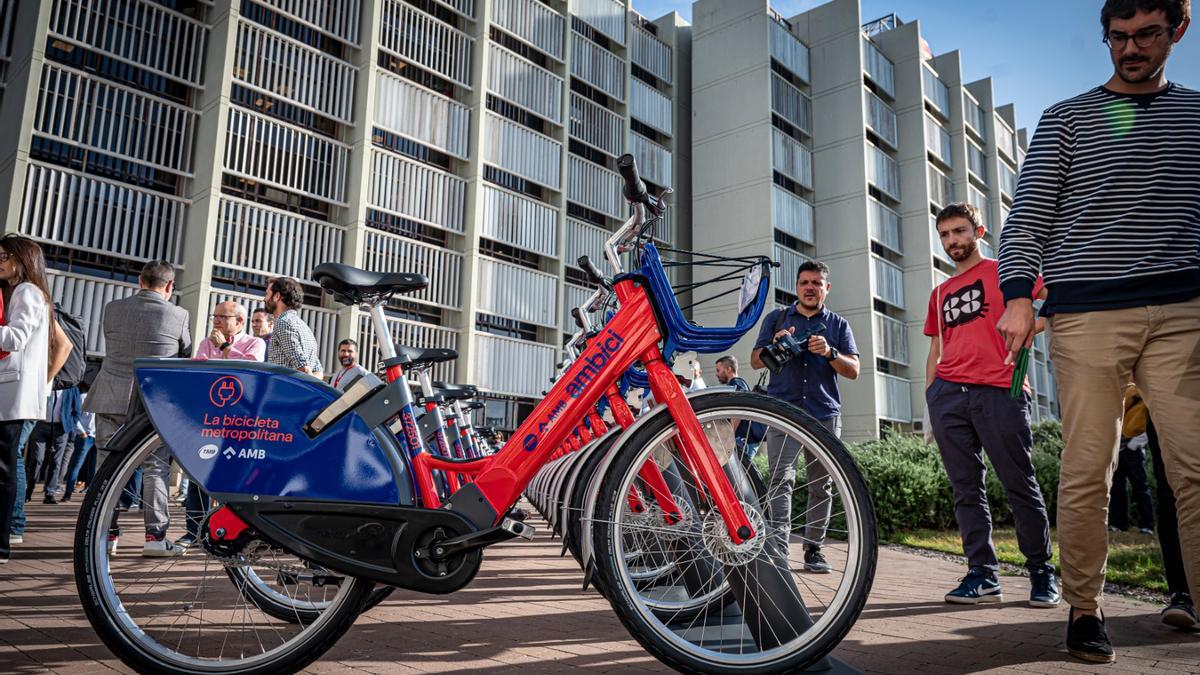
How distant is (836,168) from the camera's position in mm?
22500

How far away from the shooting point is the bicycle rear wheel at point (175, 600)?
6.10 feet

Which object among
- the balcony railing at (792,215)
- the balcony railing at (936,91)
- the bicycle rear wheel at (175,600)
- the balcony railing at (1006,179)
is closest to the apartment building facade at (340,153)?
the balcony railing at (792,215)

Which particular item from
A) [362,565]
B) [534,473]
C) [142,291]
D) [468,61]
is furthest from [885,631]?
[468,61]

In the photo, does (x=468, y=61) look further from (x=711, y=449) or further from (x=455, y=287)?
(x=711, y=449)

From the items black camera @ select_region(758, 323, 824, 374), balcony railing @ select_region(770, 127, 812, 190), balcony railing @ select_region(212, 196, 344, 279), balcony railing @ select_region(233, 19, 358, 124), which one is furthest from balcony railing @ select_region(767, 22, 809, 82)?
black camera @ select_region(758, 323, 824, 374)

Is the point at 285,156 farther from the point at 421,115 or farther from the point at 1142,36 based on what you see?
the point at 1142,36

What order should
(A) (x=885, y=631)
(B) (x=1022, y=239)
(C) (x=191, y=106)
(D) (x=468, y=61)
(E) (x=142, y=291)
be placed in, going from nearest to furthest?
(B) (x=1022, y=239) < (A) (x=885, y=631) < (E) (x=142, y=291) < (C) (x=191, y=106) < (D) (x=468, y=61)

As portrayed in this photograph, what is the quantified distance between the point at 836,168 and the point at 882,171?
1.52 metres

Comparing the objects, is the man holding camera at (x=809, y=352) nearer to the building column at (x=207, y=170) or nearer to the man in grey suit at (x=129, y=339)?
the man in grey suit at (x=129, y=339)

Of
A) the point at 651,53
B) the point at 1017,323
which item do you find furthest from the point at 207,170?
the point at 1017,323

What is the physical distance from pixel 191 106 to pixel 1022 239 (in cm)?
1446

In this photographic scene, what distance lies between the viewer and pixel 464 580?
1.93 m

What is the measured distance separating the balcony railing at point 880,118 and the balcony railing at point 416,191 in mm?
12127

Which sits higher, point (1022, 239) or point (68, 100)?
point (68, 100)
